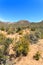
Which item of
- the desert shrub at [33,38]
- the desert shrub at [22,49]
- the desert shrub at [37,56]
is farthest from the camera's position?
the desert shrub at [33,38]

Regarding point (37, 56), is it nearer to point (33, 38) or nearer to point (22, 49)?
point (22, 49)

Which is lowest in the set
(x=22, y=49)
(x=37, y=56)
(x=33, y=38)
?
(x=37, y=56)

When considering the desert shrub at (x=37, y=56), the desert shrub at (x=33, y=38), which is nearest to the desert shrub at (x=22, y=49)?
the desert shrub at (x=37, y=56)

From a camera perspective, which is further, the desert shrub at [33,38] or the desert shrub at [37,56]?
the desert shrub at [33,38]

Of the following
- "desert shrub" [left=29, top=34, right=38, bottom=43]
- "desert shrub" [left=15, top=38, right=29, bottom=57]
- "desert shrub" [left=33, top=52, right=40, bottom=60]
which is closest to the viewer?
"desert shrub" [left=33, top=52, right=40, bottom=60]

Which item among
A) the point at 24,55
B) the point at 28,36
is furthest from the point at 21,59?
the point at 28,36

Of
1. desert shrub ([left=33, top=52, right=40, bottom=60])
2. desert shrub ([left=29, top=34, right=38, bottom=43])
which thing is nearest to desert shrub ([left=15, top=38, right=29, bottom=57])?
desert shrub ([left=33, top=52, right=40, bottom=60])

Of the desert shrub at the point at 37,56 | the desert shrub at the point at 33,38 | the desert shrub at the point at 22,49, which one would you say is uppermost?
the desert shrub at the point at 33,38

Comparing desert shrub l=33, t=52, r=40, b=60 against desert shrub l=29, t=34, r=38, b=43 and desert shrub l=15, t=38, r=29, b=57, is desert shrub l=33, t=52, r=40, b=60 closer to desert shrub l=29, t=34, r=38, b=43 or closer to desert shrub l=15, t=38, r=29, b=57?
desert shrub l=15, t=38, r=29, b=57

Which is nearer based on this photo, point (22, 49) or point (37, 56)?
point (37, 56)

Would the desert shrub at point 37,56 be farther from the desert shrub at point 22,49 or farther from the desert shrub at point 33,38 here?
the desert shrub at point 33,38

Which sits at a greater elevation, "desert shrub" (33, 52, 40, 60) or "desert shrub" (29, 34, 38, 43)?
"desert shrub" (29, 34, 38, 43)

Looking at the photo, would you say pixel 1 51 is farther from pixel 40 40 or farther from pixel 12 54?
pixel 40 40

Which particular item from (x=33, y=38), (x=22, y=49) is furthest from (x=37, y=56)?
(x=33, y=38)
